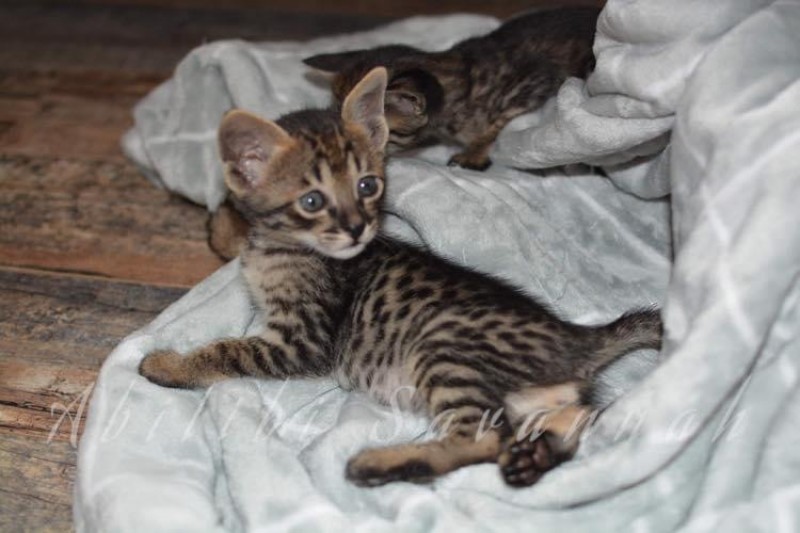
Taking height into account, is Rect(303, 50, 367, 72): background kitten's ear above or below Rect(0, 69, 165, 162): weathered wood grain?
above

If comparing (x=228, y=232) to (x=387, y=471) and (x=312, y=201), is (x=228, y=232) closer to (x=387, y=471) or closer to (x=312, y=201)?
(x=312, y=201)

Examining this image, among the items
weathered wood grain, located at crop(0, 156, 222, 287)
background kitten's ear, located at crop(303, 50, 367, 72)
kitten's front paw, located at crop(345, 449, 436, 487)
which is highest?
background kitten's ear, located at crop(303, 50, 367, 72)

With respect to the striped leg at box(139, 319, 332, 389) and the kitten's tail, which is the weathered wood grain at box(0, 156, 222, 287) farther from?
the kitten's tail

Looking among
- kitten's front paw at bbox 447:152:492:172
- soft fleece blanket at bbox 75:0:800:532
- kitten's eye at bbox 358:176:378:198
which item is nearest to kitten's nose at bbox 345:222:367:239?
kitten's eye at bbox 358:176:378:198

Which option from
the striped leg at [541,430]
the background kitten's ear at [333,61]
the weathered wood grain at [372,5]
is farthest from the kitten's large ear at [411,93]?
the weathered wood grain at [372,5]

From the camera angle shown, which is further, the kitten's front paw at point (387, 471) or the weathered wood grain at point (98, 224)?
the weathered wood grain at point (98, 224)

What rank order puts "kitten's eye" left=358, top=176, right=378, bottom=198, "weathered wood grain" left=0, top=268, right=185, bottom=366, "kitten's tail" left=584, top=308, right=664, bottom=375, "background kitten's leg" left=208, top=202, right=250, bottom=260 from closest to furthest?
"kitten's tail" left=584, top=308, right=664, bottom=375 < "kitten's eye" left=358, top=176, right=378, bottom=198 < "weathered wood grain" left=0, top=268, right=185, bottom=366 < "background kitten's leg" left=208, top=202, right=250, bottom=260

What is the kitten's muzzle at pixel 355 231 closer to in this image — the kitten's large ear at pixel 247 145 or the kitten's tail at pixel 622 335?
the kitten's large ear at pixel 247 145
